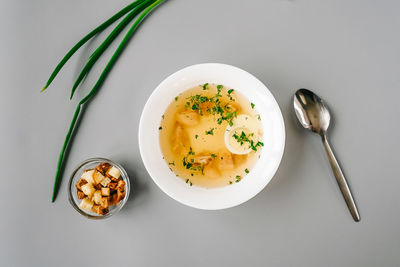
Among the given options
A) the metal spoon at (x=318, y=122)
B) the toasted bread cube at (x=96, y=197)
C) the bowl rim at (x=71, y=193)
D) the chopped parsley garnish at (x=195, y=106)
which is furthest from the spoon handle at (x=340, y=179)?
the toasted bread cube at (x=96, y=197)

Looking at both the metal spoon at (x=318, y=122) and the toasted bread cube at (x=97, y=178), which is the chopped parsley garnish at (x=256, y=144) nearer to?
the metal spoon at (x=318, y=122)

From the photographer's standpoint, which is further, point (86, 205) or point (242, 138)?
point (242, 138)

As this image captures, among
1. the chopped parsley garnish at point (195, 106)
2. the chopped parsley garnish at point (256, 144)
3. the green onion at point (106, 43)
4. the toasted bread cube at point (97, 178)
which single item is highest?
the green onion at point (106, 43)

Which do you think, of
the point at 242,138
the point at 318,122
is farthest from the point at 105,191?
the point at 318,122

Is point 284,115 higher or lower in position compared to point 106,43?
lower

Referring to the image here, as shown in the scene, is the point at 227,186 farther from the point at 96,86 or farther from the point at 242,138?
the point at 96,86

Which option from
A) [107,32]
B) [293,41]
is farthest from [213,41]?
[107,32]
